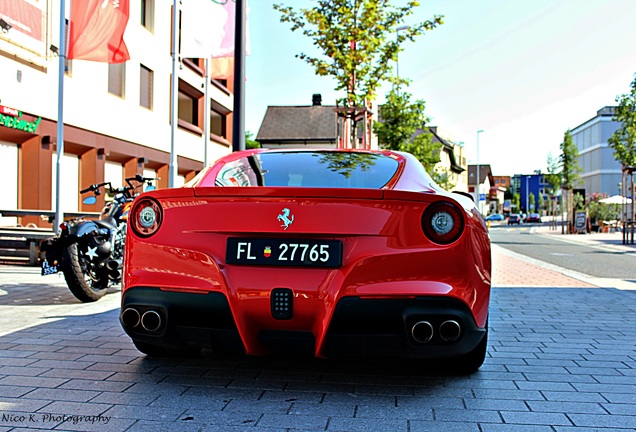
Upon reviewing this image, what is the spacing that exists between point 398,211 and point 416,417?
3.22 ft

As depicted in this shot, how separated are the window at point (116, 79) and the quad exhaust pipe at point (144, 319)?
58.9 ft

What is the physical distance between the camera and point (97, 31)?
11625 millimetres

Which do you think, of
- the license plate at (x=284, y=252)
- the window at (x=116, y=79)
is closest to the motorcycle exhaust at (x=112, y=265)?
the license plate at (x=284, y=252)

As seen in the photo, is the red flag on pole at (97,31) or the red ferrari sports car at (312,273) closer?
the red ferrari sports car at (312,273)

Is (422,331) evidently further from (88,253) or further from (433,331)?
(88,253)

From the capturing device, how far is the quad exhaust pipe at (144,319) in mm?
3379

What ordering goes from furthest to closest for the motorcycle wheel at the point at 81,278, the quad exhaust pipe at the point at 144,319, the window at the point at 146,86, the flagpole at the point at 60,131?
the window at the point at 146,86, the flagpole at the point at 60,131, the motorcycle wheel at the point at 81,278, the quad exhaust pipe at the point at 144,319

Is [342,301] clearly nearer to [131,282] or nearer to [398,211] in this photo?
[398,211]

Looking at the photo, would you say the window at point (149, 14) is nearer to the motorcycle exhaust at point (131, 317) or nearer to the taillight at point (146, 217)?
the taillight at point (146, 217)

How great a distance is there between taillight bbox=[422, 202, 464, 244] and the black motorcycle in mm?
4009

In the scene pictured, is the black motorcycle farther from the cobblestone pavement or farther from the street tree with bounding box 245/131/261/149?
the street tree with bounding box 245/131/261/149

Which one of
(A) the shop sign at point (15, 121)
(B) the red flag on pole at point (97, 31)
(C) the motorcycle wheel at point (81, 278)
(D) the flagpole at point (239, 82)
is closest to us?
(C) the motorcycle wheel at point (81, 278)

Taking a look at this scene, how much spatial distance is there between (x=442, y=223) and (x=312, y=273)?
70 centimetres

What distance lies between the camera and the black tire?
4.13 meters
